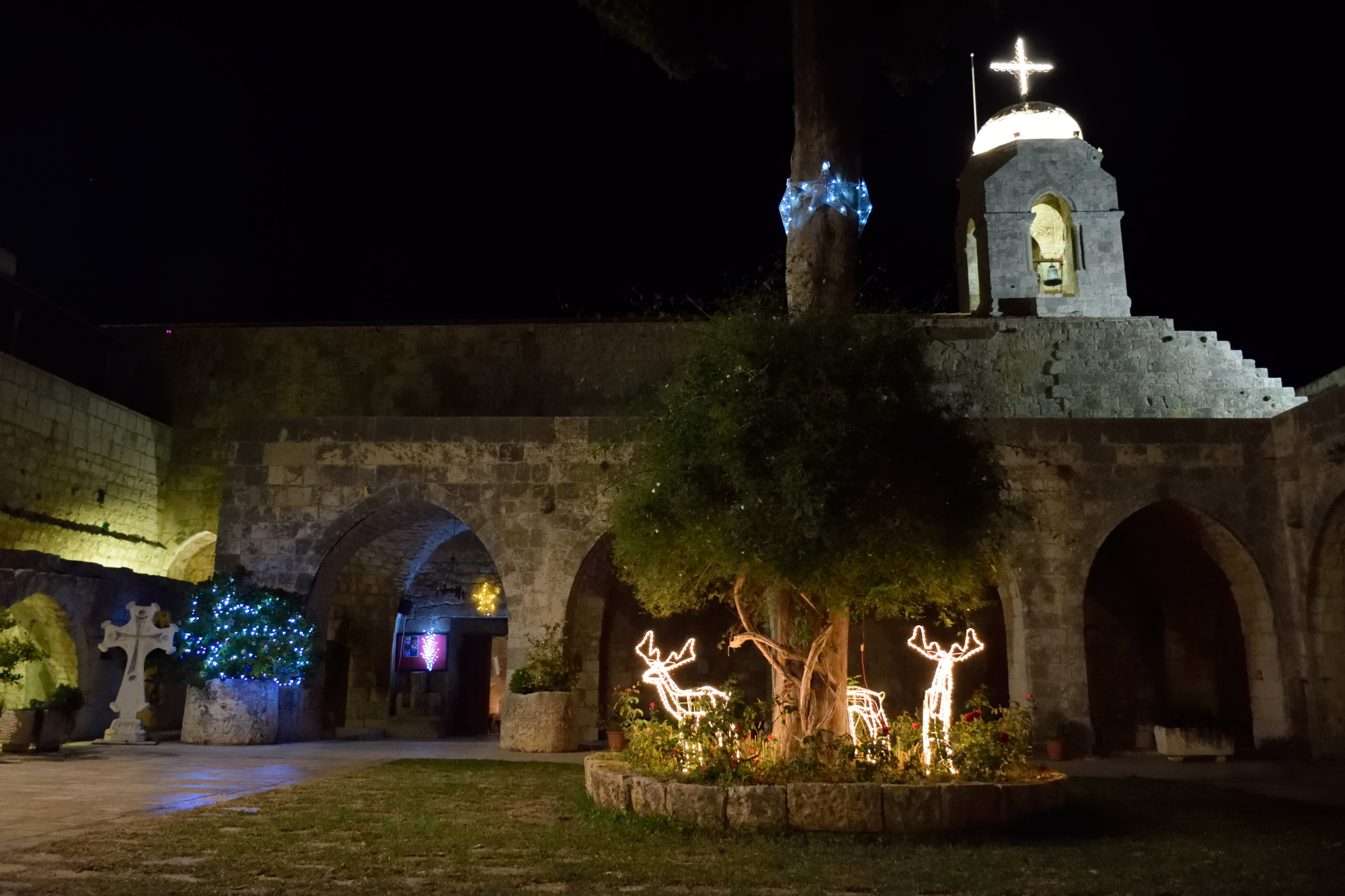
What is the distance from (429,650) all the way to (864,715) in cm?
1170

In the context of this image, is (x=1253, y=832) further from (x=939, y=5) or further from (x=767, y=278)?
(x=939, y=5)

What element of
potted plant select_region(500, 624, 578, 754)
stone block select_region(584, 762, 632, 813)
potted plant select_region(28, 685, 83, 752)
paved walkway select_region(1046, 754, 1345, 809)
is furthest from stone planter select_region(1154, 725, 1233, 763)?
potted plant select_region(28, 685, 83, 752)

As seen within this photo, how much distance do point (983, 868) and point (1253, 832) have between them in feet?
7.67

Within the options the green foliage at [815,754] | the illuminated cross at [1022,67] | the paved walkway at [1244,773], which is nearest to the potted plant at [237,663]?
the green foliage at [815,754]

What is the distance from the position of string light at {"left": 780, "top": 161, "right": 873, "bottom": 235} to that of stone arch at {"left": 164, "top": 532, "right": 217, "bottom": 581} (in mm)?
13134

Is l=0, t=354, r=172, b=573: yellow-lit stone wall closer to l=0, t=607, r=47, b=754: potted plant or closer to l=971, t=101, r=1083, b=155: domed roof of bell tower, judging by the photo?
l=0, t=607, r=47, b=754: potted plant

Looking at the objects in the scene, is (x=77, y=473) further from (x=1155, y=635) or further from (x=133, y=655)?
(x=1155, y=635)

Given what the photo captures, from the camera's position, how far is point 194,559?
739 inches

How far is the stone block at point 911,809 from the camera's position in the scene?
21.0ft

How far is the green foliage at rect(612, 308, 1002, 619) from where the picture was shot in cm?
714

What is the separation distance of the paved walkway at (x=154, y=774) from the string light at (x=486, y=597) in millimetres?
5157

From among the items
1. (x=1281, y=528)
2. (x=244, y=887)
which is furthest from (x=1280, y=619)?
(x=244, y=887)

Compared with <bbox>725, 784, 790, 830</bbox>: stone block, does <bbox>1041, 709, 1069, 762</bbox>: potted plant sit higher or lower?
higher

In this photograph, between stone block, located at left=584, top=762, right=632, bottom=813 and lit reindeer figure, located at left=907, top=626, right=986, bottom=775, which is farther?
lit reindeer figure, located at left=907, top=626, right=986, bottom=775
